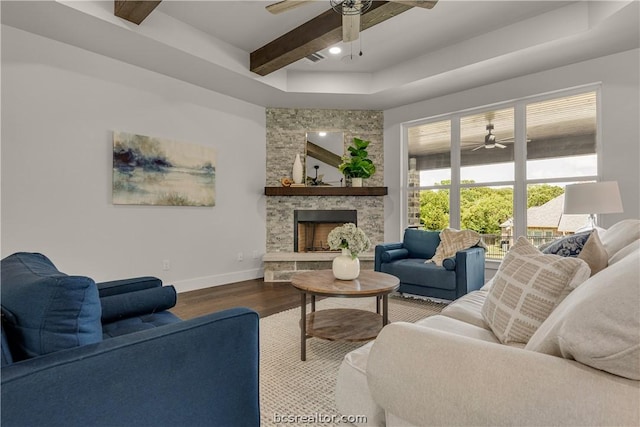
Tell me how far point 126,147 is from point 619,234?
428 cm

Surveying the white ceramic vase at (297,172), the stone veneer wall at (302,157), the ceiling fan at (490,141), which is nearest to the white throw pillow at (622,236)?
the ceiling fan at (490,141)

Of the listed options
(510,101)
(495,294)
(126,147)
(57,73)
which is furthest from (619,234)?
(57,73)

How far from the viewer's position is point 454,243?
371cm

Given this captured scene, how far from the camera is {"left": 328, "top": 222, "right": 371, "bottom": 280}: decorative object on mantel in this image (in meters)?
2.54

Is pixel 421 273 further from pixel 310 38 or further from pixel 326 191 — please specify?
pixel 310 38

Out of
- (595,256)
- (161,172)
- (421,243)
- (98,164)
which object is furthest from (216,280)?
(595,256)

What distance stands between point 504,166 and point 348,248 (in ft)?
10.0

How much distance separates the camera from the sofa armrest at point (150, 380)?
79cm

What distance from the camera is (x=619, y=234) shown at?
1.63m

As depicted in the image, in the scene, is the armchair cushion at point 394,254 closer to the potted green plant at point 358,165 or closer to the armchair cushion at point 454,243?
the armchair cushion at point 454,243

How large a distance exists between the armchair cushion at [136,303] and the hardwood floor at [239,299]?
1.32m

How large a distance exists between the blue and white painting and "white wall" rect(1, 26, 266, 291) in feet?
0.31

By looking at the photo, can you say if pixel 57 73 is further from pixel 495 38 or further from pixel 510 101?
pixel 510 101

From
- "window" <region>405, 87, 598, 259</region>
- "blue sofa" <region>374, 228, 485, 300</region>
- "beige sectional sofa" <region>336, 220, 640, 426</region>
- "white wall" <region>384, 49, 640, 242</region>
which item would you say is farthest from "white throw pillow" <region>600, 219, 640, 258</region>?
"window" <region>405, 87, 598, 259</region>
